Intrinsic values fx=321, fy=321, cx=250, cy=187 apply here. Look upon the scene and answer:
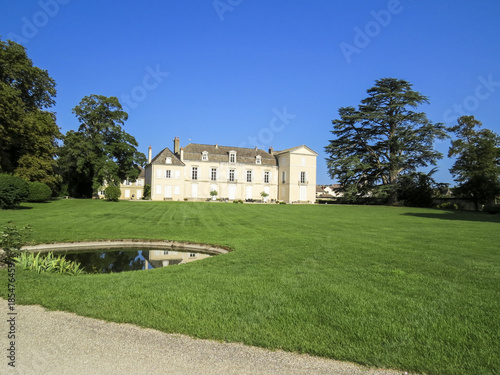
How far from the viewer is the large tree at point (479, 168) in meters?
28.2

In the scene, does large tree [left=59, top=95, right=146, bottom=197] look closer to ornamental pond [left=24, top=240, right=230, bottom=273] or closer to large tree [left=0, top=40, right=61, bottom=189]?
large tree [left=0, top=40, right=61, bottom=189]

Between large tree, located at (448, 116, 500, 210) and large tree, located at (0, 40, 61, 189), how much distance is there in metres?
35.9

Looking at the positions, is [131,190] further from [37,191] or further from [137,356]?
[137,356]

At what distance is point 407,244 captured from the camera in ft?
28.8

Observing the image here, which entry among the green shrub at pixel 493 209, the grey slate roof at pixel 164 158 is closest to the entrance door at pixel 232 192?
the grey slate roof at pixel 164 158

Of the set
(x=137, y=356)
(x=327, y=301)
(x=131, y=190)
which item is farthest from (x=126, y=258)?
(x=131, y=190)

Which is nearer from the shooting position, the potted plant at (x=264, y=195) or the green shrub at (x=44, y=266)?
the green shrub at (x=44, y=266)

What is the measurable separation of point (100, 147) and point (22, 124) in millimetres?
11720

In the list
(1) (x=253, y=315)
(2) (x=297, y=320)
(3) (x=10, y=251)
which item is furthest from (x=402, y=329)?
(3) (x=10, y=251)

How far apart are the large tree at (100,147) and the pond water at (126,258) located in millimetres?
26985

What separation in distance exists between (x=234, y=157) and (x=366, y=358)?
42240 millimetres

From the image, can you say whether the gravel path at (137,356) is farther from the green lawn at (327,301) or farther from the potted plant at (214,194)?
the potted plant at (214,194)

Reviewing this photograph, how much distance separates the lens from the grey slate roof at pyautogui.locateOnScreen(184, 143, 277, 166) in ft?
142

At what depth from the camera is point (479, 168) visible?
30.0m
